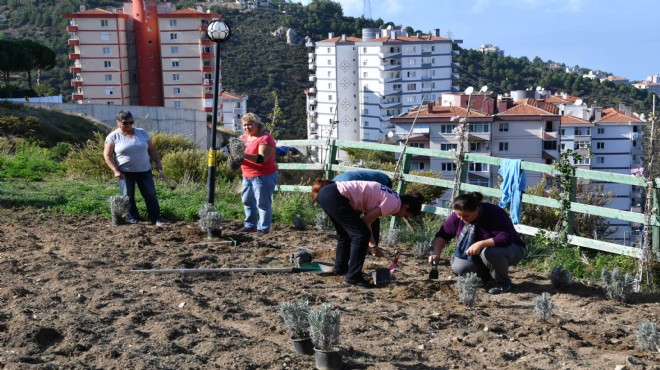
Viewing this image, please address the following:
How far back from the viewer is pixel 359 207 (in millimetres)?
7418

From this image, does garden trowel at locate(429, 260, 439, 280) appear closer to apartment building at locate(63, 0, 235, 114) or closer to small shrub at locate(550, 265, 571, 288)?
small shrub at locate(550, 265, 571, 288)

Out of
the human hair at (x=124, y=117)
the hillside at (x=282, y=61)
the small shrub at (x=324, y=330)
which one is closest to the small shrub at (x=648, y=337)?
the small shrub at (x=324, y=330)

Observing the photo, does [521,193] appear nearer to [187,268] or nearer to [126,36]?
[187,268]

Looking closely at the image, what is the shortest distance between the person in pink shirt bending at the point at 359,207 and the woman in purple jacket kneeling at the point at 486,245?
0.47 meters

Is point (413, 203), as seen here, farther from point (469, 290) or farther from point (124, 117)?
point (124, 117)

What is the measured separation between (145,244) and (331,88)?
101609mm

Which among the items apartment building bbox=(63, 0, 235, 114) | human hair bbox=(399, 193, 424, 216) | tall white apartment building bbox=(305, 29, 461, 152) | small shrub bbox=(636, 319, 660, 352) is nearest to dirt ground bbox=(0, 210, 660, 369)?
small shrub bbox=(636, 319, 660, 352)

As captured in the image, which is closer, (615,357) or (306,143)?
(615,357)

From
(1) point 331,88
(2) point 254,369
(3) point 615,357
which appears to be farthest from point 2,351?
(1) point 331,88

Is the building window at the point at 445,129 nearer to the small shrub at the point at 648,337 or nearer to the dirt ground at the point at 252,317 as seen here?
the dirt ground at the point at 252,317

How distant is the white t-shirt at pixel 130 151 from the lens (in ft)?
33.8

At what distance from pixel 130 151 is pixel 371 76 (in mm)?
98635

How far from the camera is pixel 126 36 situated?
85000 mm

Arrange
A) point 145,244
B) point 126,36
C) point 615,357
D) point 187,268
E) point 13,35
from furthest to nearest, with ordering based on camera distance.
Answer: point 13,35
point 126,36
point 145,244
point 187,268
point 615,357
